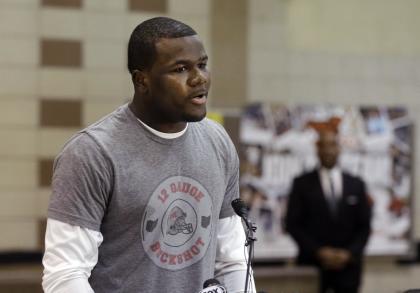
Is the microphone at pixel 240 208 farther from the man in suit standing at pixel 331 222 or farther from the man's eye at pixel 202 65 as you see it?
the man in suit standing at pixel 331 222

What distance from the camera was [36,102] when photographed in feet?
20.2

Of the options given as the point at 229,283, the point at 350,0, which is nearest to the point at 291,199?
the point at 350,0

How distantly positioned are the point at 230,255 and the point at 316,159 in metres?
4.42

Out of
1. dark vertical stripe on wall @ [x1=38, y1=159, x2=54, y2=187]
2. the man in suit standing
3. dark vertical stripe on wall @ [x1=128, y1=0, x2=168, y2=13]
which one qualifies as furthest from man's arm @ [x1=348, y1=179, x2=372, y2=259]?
dark vertical stripe on wall @ [x1=38, y1=159, x2=54, y2=187]

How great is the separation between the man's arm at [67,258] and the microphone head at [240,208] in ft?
1.30

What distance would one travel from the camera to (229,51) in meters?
6.59

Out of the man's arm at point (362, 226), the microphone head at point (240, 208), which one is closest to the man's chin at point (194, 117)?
the microphone head at point (240, 208)

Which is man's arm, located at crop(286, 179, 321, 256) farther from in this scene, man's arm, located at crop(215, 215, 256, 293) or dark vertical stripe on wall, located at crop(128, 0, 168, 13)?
man's arm, located at crop(215, 215, 256, 293)

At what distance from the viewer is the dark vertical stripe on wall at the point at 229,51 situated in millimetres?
6562

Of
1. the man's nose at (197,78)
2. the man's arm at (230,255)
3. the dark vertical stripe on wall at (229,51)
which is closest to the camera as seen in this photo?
the man's nose at (197,78)

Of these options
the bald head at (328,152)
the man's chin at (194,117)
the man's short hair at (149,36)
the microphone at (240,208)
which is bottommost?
the bald head at (328,152)

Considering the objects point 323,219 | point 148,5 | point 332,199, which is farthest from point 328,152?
point 148,5

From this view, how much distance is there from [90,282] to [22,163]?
4.21m

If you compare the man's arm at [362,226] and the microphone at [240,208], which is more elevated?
the microphone at [240,208]
